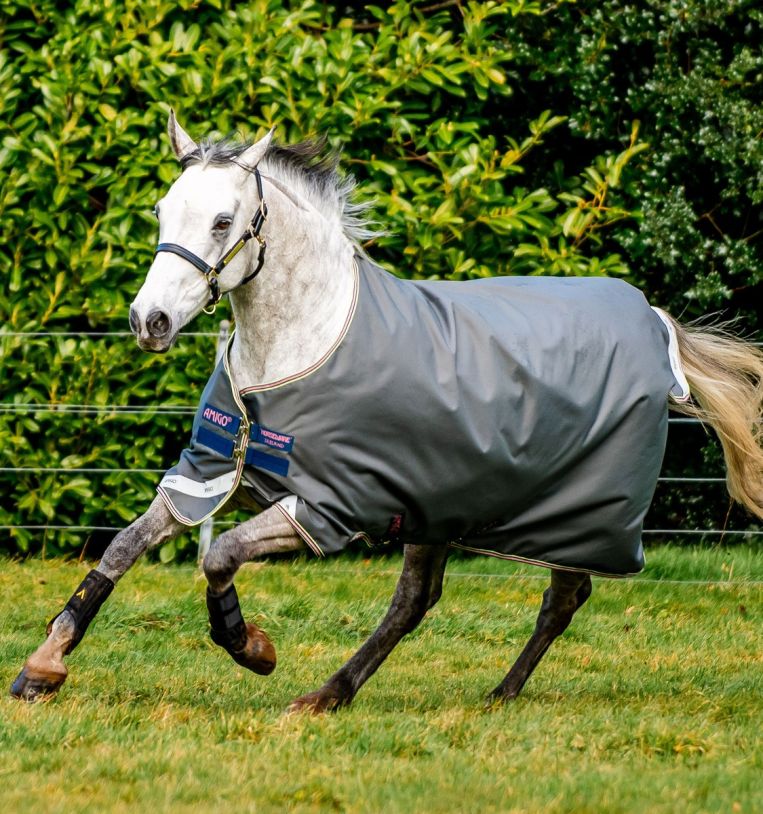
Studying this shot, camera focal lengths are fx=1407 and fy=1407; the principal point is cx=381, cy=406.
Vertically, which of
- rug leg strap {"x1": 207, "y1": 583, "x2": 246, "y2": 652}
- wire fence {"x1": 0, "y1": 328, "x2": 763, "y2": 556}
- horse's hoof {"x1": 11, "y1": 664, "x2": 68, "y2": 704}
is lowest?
wire fence {"x1": 0, "y1": 328, "x2": 763, "y2": 556}

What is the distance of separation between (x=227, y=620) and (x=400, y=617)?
2.96 feet

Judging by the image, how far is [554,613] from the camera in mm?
5504

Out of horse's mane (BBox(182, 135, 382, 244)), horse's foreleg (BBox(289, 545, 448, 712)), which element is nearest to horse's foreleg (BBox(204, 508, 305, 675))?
horse's foreleg (BBox(289, 545, 448, 712))

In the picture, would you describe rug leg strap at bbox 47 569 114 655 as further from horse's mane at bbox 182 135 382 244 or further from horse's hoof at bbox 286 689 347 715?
horse's mane at bbox 182 135 382 244

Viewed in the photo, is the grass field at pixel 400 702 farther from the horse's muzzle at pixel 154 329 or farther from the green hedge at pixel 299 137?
the horse's muzzle at pixel 154 329

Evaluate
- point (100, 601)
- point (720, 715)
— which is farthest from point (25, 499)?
point (720, 715)

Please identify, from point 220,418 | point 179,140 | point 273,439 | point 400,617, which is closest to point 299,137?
point 179,140

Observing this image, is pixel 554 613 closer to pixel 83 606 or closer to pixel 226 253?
pixel 83 606

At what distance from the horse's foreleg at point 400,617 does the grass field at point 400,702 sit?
128mm

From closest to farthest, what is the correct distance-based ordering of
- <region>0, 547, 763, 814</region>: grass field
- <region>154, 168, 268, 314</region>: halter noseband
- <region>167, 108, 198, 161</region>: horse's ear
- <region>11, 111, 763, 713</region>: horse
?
<region>0, 547, 763, 814</region>: grass field, <region>154, 168, 268, 314</region>: halter noseband, <region>11, 111, 763, 713</region>: horse, <region>167, 108, 198, 161</region>: horse's ear

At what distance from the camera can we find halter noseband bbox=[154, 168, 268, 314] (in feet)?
14.5

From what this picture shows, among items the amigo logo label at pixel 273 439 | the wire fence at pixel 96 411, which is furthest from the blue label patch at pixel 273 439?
the wire fence at pixel 96 411

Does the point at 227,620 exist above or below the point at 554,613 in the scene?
above

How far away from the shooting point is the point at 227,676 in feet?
18.2
